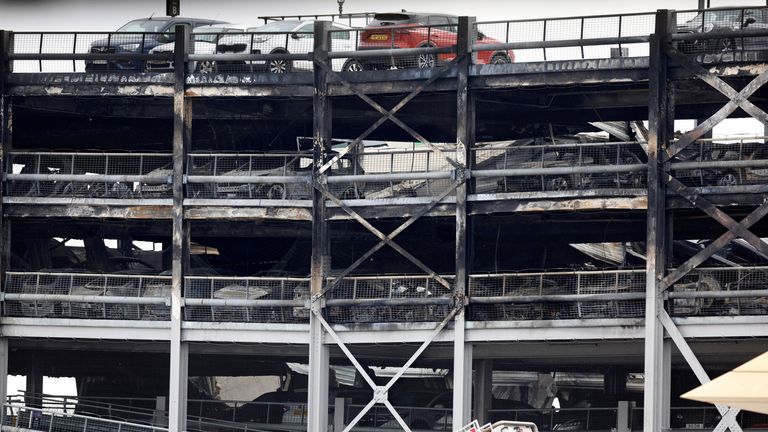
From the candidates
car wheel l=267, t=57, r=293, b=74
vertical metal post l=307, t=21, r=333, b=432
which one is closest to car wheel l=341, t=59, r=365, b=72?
vertical metal post l=307, t=21, r=333, b=432

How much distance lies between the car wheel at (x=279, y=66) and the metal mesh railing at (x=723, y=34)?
1130 cm

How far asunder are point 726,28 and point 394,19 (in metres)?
9.89

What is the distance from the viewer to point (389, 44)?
165ft

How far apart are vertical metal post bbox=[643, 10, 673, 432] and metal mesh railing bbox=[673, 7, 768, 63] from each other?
0.61m

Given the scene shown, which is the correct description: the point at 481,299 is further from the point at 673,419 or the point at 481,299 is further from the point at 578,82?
the point at 673,419

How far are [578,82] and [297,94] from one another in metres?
8.08

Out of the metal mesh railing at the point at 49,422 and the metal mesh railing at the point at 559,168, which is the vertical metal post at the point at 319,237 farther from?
the metal mesh railing at the point at 49,422

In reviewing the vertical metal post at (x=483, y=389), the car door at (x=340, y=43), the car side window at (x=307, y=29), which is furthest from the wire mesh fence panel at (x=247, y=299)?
the vertical metal post at (x=483, y=389)

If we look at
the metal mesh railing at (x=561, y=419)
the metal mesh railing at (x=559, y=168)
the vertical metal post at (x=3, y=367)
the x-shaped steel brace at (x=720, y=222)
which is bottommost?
the metal mesh railing at (x=561, y=419)

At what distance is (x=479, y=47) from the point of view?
4819cm

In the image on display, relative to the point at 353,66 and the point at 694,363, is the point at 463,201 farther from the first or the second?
the point at 694,363

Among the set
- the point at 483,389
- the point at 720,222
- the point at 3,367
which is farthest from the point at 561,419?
the point at 3,367

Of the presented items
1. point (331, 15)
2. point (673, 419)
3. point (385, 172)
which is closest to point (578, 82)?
point (385, 172)

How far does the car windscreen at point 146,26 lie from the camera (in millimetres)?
54156
